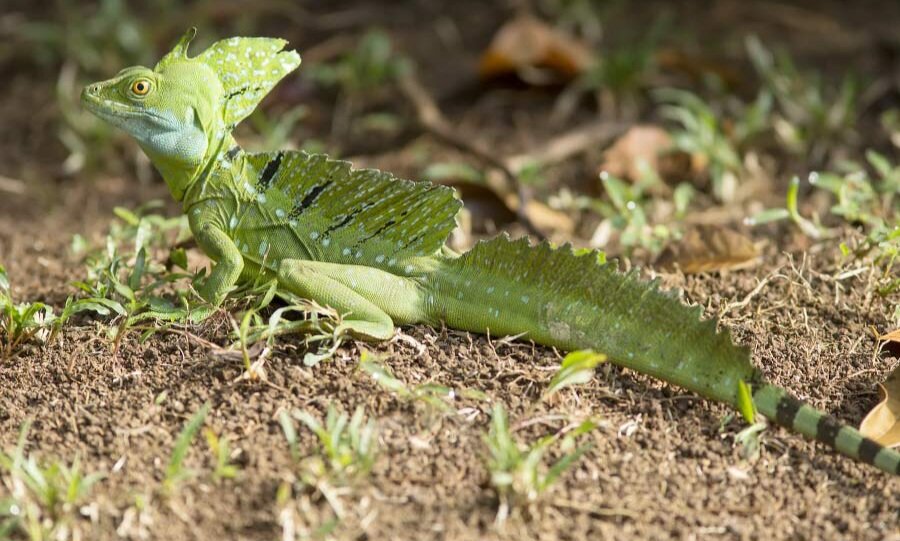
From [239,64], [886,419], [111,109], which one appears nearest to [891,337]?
[886,419]

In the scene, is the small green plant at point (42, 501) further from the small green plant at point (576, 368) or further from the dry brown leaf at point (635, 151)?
the dry brown leaf at point (635, 151)

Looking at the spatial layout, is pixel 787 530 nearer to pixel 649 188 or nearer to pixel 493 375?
pixel 493 375

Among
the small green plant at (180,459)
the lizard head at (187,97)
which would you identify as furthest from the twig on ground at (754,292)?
the small green plant at (180,459)

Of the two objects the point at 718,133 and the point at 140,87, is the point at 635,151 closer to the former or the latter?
the point at 718,133

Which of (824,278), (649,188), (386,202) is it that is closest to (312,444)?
(386,202)

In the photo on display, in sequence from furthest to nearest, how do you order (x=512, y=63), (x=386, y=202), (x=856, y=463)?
(x=512, y=63) → (x=386, y=202) → (x=856, y=463)

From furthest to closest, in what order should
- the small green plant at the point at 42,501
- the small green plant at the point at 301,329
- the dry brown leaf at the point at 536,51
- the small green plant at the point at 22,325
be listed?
the dry brown leaf at the point at 536,51 < the small green plant at the point at 22,325 < the small green plant at the point at 301,329 < the small green plant at the point at 42,501
